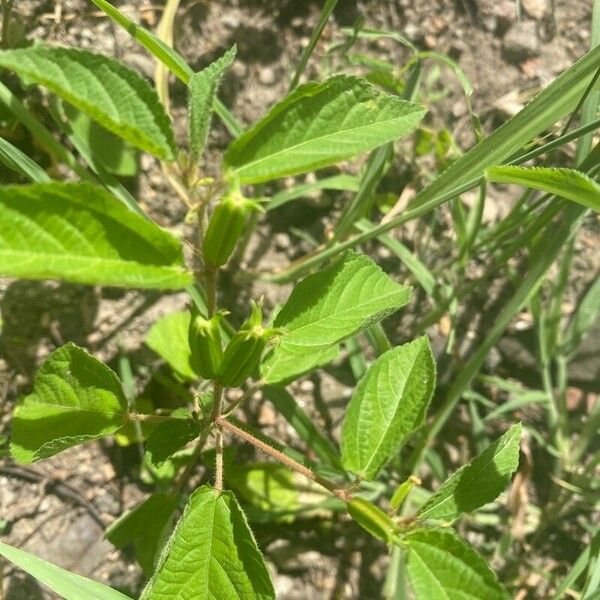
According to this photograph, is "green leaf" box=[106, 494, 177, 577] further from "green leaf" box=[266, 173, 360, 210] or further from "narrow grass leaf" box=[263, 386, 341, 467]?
"green leaf" box=[266, 173, 360, 210]

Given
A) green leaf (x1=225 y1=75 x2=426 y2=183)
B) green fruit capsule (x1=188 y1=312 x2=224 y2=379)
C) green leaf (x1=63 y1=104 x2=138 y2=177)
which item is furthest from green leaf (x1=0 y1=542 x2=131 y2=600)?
green leaf (x1=63 y1=104 x2=138 y2=177)

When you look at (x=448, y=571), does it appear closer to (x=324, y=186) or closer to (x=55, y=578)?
(x=55, y=578)

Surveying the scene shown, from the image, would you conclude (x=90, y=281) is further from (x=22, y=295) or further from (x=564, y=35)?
(x=564, y=35)

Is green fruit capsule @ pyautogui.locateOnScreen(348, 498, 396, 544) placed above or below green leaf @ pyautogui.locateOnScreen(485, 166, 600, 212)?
below

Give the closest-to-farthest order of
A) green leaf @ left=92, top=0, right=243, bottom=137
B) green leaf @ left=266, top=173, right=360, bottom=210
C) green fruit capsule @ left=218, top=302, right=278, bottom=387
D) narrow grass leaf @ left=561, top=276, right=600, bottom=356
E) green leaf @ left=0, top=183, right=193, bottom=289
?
green leaf @ left=0, top=183, right=193, bottom=289 → green fruit capsule @ left=218, top=302, right=278, bottom=387 → green leaf @ left=92, top=0, right=243, bottom=137 → green leaf @ left=266, top=173, right=360, bottom=210 → narrow grass leaf @ left=561, top=276, right=600, bottom=356

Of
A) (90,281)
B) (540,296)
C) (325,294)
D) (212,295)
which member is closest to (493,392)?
(540,296)
